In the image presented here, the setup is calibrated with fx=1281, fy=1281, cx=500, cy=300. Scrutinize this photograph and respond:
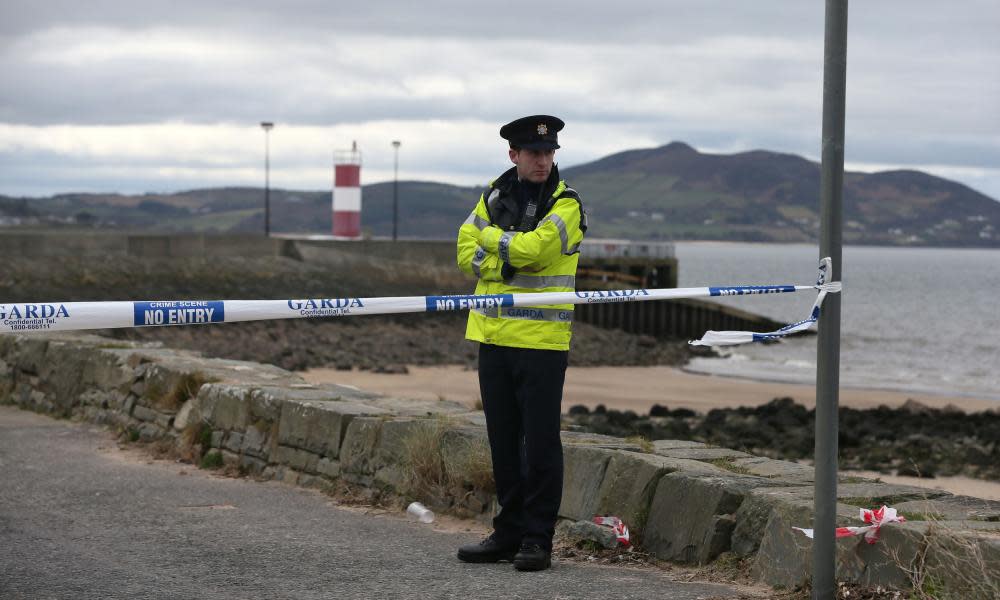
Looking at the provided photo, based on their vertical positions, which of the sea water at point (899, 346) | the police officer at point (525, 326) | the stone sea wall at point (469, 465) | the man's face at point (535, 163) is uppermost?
the man's face at point (535, 163)

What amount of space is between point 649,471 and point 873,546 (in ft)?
4.58

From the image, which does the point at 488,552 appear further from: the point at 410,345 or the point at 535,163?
the point at 410,345

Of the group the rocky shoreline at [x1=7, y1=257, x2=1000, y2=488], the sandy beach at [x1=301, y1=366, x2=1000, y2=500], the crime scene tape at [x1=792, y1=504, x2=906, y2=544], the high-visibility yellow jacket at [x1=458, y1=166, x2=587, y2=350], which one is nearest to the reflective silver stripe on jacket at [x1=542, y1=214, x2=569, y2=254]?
the high-visibility yellow jacket at [x1=458, y1=166, x2=587, y2=350]

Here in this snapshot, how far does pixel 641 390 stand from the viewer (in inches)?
1097

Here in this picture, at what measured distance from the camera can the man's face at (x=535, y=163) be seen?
18.3ft

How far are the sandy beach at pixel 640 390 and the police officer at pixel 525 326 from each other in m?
16.2

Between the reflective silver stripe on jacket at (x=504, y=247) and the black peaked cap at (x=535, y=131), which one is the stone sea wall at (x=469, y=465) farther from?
the black peaked cap at (x=535, y=131)

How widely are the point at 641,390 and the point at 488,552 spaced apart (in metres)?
22.3

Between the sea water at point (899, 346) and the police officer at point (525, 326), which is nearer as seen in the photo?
the police officer at point (525, 326)

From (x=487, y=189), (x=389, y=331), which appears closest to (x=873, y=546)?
(x=487, y=189)

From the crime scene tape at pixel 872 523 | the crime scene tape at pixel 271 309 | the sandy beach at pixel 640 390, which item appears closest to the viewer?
the crime scene tape at pixel 271 309

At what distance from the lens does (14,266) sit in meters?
35.2

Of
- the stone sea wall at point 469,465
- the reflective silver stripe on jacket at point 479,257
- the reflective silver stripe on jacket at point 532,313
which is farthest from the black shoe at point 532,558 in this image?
the reflective silver stripe on jacket at point 479,257

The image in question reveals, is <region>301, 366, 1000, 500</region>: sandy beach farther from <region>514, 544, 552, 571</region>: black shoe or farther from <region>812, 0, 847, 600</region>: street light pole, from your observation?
<region>812, 0, 847, 600</region>: street light pole
